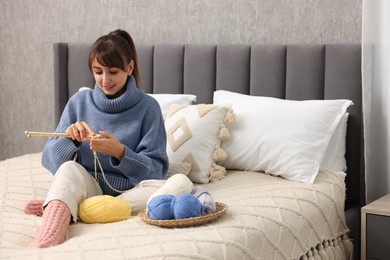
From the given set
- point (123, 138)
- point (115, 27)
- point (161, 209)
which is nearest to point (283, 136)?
point (123, 138)

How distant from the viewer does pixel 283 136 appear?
303 centimetres

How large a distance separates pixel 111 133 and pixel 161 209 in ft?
1.88

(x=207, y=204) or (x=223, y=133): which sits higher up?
(x=223, y=133)

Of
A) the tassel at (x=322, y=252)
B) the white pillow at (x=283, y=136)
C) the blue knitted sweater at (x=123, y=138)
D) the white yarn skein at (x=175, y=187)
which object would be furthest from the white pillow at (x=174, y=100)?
the tassel at (x=322, y=252)

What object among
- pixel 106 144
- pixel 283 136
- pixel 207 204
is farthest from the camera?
pixel 283 136

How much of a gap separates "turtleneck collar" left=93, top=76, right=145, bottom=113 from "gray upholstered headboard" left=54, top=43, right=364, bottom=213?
735mm

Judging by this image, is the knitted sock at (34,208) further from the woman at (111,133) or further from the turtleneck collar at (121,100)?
the turtleneck collar at (121,100)

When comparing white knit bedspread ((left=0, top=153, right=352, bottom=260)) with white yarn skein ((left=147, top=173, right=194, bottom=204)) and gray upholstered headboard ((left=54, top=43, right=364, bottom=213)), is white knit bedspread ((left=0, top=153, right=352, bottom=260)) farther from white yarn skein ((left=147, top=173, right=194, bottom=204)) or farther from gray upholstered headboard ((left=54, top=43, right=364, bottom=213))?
gray upholstered headboard ((left=54, top=43, right=364, bottom=213))

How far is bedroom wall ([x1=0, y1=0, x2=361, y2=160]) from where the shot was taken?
3.34 m

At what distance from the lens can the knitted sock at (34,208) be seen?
2.54 metres

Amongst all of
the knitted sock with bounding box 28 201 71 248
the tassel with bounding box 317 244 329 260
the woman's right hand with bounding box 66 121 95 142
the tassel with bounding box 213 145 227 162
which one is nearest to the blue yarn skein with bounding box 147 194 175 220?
the knitted sock with bounding box 28 201 71 248

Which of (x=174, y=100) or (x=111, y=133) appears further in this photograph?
(x=174, y=100)

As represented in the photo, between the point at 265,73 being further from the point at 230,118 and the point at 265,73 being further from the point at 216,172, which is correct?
the point at 216,172

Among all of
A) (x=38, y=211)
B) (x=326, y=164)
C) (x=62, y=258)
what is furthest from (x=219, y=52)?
(x=62, y=258)
